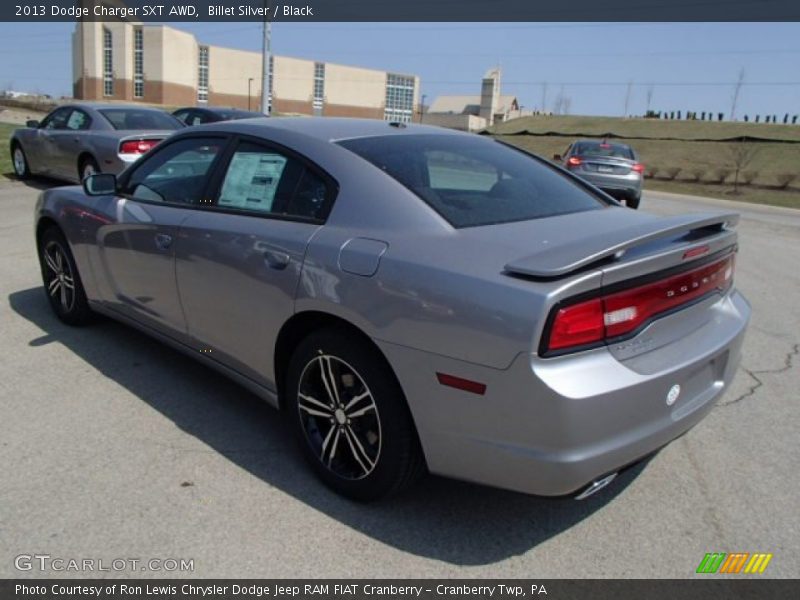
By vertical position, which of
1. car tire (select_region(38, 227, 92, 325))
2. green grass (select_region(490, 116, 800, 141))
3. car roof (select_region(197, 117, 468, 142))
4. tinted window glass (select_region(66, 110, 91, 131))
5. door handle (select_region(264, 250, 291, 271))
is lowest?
car tire (select_region(38, 227, 92, 325))

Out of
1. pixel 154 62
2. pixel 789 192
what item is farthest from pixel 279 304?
pixel 154 62

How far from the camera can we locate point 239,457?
3244 millimetres

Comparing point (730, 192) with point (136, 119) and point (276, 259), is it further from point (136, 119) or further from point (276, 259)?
point (276, 259)

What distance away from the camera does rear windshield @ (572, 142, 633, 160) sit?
15125 millimetres

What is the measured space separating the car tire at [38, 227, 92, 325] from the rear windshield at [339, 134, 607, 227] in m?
2.63

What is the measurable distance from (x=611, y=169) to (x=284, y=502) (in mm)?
13449

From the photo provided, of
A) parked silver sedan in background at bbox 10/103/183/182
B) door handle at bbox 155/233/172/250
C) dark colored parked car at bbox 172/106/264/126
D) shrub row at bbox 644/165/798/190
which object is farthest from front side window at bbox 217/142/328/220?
shrub row at bbox 644/165/798/190

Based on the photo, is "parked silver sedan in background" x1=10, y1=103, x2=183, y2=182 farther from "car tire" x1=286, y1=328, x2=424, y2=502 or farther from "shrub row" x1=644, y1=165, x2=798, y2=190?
"shrub row" x1=644, y1=165, x2=798, y2=190

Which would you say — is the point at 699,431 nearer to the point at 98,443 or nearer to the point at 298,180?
the point at 298,180

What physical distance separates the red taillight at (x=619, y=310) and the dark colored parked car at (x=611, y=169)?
40.4 feet

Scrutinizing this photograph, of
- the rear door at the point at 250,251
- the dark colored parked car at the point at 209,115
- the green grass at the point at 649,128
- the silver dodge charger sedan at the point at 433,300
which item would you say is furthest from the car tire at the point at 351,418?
the green grass at the point at 649,128

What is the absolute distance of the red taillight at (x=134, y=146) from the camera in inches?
384

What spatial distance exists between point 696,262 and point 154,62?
9155 centimetres
